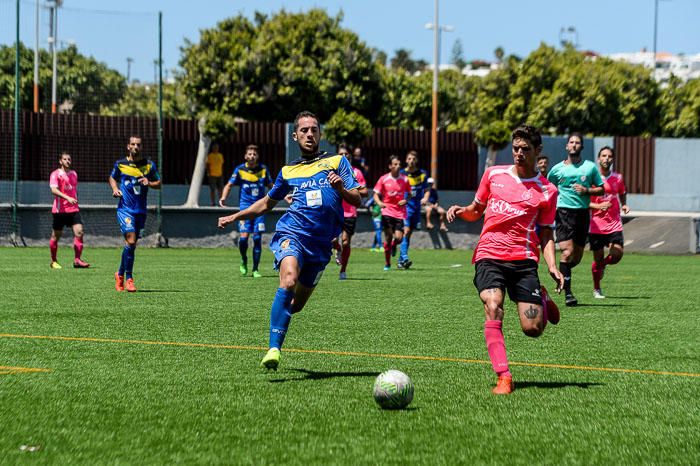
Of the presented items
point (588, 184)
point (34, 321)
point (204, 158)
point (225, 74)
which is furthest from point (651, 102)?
point (34, 321)

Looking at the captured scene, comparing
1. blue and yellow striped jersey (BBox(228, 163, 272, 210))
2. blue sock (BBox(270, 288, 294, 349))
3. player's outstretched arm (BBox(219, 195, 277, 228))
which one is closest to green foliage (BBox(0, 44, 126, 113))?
blue and yellow striped jersey (BBox(228, 163, 272, 210))

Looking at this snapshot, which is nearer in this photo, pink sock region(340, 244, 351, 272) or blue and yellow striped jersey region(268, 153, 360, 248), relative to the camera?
blue and yellow striped jersey region(268, 153, 360, 248)

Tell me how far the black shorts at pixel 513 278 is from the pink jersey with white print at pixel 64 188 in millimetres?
15156

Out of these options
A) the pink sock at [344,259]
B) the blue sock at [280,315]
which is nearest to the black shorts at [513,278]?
the blue sock at [280,315]

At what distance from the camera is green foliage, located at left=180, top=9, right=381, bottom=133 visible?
55.4 m

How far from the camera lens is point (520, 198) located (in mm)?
8188

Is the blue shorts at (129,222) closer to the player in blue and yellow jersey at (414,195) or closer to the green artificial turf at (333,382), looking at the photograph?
the green artificial turf at (333,382)

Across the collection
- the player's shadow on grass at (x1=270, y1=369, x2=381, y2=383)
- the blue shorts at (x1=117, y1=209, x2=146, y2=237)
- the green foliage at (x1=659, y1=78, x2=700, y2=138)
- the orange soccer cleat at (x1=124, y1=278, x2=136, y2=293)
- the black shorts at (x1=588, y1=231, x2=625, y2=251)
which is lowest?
the orange soccer cleat at (x1=124, y1=278, x2=136, y2=293)

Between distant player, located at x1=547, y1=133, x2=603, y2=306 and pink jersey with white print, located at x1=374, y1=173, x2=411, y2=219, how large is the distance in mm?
6953

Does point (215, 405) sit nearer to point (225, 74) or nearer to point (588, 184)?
point (588, 184)

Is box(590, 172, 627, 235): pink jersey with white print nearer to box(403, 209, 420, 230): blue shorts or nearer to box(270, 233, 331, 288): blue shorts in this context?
box(270, 233, 331, 288): blue shorts

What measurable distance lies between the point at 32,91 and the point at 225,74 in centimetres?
1978

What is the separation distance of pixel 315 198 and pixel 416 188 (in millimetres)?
15268

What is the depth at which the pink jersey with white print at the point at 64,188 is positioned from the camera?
21766mm
